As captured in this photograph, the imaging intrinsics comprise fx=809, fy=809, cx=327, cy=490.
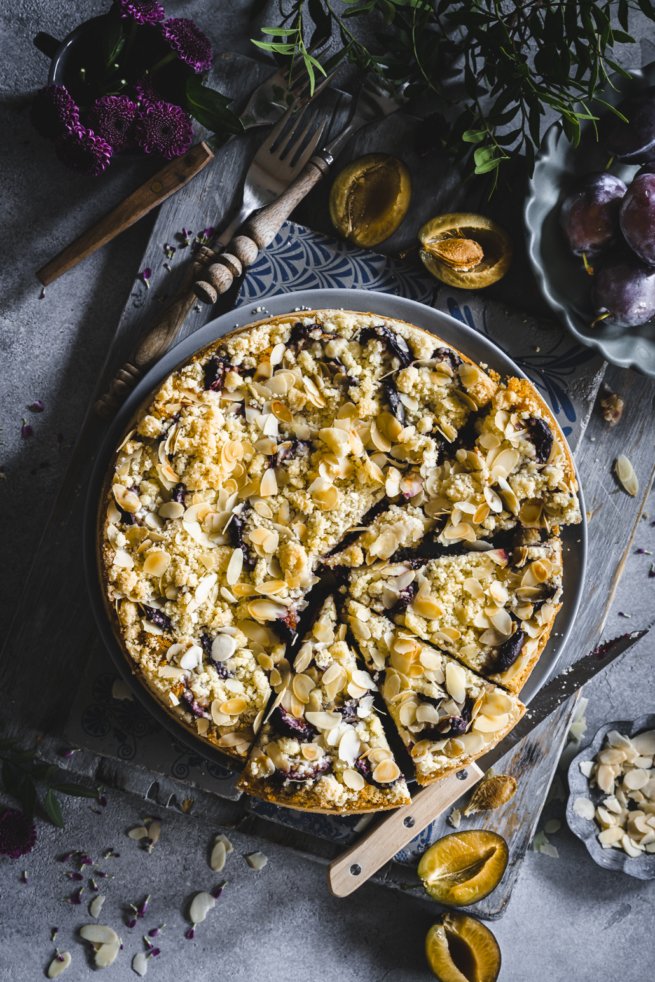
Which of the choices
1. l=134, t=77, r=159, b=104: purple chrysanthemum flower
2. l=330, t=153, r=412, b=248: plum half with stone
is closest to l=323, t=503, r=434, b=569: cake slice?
l=330, t=153, r=412, b=248: plum half with stone

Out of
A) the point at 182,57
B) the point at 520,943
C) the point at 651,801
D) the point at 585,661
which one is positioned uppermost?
the point at 182,57

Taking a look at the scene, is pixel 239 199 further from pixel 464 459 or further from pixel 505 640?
pixel 505 640

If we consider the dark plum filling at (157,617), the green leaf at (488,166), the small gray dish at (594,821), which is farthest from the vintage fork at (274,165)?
the small gray dish at (594,821)

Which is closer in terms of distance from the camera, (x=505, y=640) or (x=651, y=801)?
(x=505, y=640)

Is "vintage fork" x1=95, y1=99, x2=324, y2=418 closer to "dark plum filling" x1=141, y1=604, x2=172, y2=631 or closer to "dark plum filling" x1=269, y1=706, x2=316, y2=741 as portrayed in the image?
"dark plum filling" x1=141, y1=604, x2=172, y2=631

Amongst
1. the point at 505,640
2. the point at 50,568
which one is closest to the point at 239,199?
the point at 50,568

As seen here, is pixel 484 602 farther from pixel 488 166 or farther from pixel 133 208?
pixel 133 208

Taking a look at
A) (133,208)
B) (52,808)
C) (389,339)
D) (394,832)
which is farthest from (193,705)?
(133,208)
